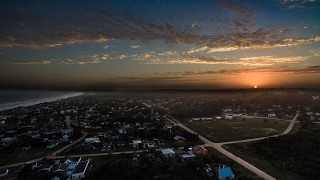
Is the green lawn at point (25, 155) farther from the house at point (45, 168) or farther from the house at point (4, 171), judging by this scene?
the house at point (45, 168)

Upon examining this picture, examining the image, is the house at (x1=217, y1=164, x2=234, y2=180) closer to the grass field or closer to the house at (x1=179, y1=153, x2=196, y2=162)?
the house at (x1=179, y1=153, x2=196, y2=162)

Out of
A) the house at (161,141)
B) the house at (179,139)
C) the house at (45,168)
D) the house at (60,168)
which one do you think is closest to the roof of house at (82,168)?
the house at (60,168)

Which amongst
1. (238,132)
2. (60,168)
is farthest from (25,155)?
(238,132)

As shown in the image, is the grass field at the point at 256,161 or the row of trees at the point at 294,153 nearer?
the grass field at the point at 256,161

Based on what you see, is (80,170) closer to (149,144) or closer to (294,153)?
(149,144)

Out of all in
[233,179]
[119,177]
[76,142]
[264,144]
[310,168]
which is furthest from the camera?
[76,142]

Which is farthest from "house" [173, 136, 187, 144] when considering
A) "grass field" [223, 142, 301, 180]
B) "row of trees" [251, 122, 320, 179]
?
"row of trees" [251, 122, 320, 179]

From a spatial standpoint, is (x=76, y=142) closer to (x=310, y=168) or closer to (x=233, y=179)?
(x=233, y=179)

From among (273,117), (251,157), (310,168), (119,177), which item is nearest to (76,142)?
(119,177)
